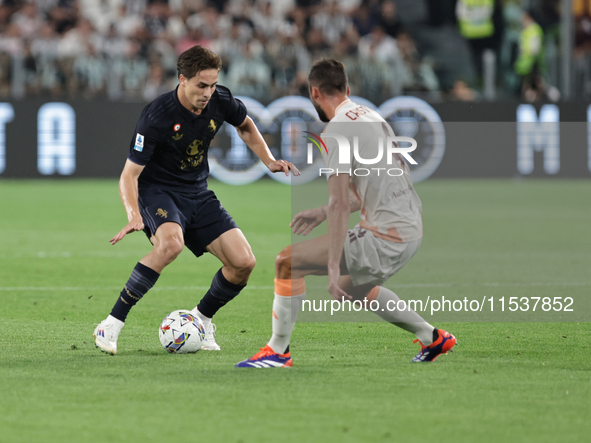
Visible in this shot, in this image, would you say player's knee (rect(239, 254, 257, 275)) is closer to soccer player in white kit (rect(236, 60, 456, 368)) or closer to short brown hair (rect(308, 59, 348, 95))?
soccer player in white kit (rect(236, 60, 456, 368))

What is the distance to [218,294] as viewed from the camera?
613 centimetres

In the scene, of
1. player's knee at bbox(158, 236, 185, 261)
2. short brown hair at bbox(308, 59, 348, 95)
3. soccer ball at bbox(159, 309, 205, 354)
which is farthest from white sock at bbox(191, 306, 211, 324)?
short brown hair at bbox(308, 59, 348, 95)

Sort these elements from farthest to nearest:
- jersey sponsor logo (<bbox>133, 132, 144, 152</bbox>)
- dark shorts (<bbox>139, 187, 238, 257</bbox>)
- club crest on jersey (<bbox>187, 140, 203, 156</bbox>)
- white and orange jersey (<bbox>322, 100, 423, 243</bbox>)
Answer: club crest on jersey (<bbox>187, 140, 203, 156</bbox>) < dark shorts (<bbox>139, 187, 238, 257</bbox>) < jersey sponsor logo (<bbox>133, 132, 144, 152</bbox>) < white and orange jersey (<bbox>322, 100, 423, 243</bbox>)

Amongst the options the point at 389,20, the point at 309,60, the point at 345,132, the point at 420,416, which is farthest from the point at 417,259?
the point at 389,20

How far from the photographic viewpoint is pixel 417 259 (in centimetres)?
1047

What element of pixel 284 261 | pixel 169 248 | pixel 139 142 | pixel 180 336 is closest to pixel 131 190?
pixel 139 142

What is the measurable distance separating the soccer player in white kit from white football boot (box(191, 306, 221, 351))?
67cm

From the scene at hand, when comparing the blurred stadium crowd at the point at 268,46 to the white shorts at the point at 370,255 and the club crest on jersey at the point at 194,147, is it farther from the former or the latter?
the white shorts at the point at 370,255

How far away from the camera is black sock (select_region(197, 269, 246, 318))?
240 inches

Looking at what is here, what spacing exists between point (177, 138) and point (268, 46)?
566 inches

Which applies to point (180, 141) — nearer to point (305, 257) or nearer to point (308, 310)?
point (305, 257)

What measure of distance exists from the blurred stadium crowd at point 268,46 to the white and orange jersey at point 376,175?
14.4 m

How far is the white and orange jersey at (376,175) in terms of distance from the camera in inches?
198

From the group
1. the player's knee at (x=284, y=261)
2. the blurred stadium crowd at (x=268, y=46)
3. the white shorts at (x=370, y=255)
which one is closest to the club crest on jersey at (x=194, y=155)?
the player's knee at (x=284, y=261)
